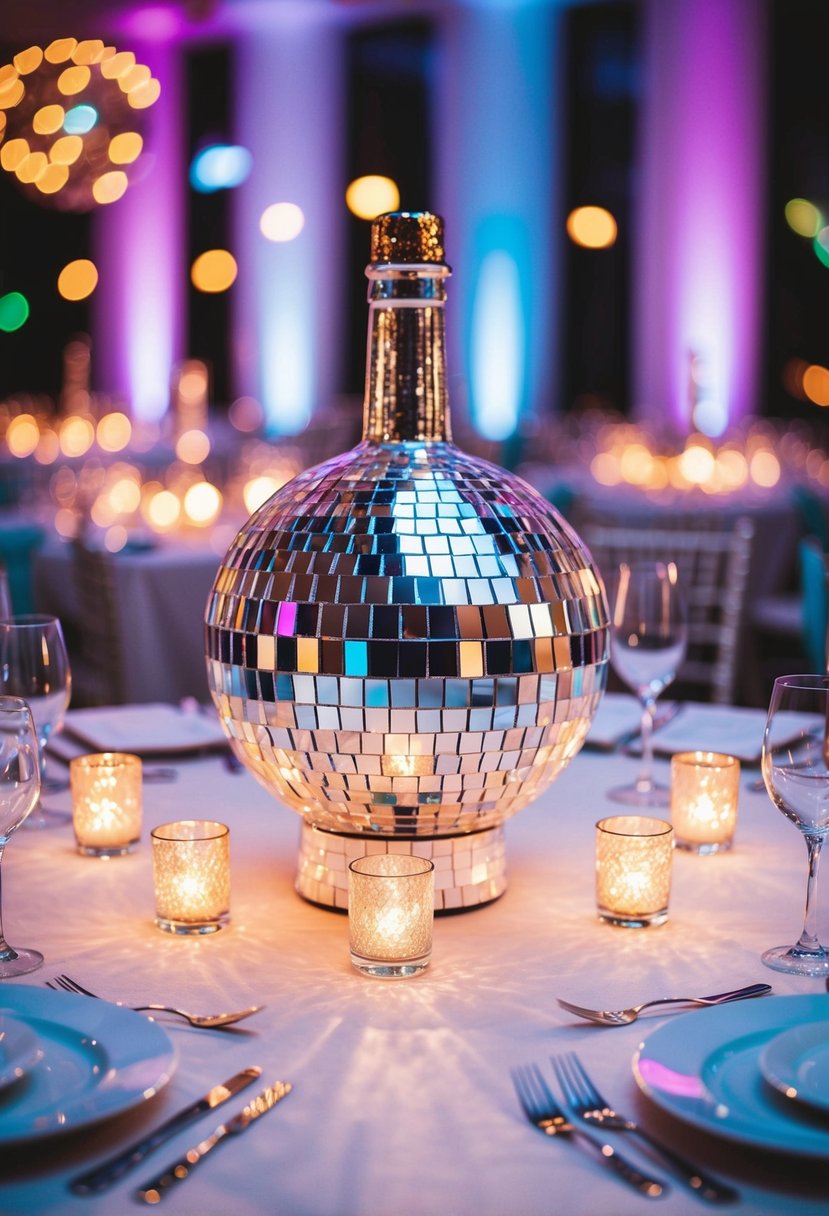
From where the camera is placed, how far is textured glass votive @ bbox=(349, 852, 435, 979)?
3.21 feet

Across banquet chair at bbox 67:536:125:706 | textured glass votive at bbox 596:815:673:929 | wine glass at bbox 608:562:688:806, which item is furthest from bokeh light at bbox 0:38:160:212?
textured glass votive at bbox 596:815:673:929

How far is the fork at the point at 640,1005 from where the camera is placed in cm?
94

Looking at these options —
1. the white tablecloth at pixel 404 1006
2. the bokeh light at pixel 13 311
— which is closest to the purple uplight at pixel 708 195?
the bokeh light at pixel 13 311

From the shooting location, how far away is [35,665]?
139 cm

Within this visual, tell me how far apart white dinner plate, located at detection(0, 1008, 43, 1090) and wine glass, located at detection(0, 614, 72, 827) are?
0.55 metres

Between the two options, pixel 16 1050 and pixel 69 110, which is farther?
pixel 69 110

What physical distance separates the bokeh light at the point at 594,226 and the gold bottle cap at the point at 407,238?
1028 cm

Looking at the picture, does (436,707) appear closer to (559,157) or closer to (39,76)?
(39,76)

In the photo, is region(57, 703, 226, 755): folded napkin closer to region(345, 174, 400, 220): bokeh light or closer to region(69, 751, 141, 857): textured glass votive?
region(69, 751, 141, 857): textured glass votive

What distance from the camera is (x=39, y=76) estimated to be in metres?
5.25

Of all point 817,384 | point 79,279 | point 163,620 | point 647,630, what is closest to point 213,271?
point 79,279

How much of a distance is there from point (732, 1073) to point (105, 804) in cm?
71

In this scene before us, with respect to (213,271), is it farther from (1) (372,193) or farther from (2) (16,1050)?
(2) (16,1050)

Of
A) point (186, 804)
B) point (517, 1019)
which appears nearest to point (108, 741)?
point (186, 804)
